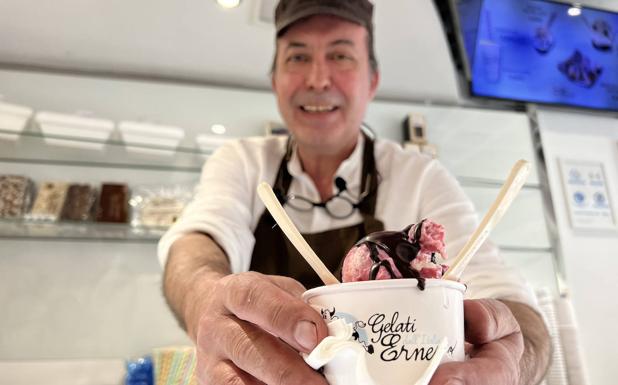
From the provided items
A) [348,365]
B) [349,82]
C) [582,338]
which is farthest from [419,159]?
[582,338]

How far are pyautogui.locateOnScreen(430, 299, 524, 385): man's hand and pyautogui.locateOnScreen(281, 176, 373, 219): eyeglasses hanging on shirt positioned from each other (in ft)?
2.29

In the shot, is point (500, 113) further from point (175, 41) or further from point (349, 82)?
point (175, 41)

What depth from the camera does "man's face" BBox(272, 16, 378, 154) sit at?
1280mm

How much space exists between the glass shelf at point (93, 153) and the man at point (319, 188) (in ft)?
2.37

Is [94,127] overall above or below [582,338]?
above

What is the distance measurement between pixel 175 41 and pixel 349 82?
1.06 metres

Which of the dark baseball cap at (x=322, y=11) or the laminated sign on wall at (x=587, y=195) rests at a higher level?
the dark baseball cap at (x=322, y=11)

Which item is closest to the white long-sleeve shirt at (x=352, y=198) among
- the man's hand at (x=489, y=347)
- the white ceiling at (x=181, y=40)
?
the man's hand at (x=489, y=347)

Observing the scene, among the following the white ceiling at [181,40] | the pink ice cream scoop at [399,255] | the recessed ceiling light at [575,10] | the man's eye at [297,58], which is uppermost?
the white ceiling at [181,40]

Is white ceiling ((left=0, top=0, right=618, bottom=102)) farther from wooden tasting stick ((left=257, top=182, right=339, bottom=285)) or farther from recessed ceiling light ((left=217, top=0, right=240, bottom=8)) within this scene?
wooden tasting stick ((left=257, top=182, right=339, bottom=285))

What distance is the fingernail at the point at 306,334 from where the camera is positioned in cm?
42

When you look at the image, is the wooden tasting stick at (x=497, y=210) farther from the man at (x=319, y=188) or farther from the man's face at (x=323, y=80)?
the man's face at (x=323, y=80)

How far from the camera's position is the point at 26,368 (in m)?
1.58

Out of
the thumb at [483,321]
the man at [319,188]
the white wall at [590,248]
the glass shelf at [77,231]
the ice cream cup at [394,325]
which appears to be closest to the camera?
the ice cream cup at [394,325]
